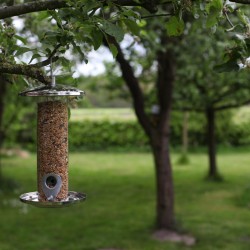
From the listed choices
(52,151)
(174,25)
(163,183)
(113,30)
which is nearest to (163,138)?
(163,183)

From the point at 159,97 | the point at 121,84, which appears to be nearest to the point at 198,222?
the point at 159,97

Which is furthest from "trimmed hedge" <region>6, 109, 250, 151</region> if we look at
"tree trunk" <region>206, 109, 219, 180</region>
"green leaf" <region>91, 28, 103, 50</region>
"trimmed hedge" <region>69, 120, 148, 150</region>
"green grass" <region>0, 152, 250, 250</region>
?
"green leaf" <region>91, 28, 103, 50</region>

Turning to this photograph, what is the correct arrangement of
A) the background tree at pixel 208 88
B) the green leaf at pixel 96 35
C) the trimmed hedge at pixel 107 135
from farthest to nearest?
the trimmed hedge at pixel 107 135, the background tree at pixel 208 88, the green leaf at pixel 96 35

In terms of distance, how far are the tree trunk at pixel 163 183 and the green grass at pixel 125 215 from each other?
0.35 m

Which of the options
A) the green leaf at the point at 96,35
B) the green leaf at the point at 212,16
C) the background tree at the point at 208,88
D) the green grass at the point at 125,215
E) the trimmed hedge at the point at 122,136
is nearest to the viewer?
the green leaf at the point at 212,16

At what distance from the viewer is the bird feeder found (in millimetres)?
3031

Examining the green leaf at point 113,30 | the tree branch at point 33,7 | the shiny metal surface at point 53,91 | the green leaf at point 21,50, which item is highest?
Result: the tree branch at point 33,7

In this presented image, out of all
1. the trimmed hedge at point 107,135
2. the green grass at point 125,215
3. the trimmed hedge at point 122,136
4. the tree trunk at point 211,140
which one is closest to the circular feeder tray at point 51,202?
the green grass at point 125,215

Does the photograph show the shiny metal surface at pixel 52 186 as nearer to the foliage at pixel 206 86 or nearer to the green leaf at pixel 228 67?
the green leaf at pixel 228 67

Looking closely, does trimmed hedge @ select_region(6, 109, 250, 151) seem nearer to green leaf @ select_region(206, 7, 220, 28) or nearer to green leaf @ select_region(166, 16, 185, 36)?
green leaf @ select_region(166, 16, 185, 36)

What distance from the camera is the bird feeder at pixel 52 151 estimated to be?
303cm

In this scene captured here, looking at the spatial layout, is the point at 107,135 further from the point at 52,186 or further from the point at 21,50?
the point at 21,50

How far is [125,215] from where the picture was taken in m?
10.6

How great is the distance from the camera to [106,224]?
9.71 metres
